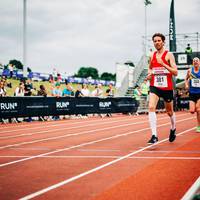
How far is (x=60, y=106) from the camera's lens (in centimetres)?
2139

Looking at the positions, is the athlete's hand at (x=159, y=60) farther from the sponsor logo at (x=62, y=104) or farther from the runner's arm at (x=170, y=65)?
the sponsor logo at (x=62, y=104)

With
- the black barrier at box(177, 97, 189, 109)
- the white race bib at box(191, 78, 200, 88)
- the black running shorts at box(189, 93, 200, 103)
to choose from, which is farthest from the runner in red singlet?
the black barrier at box(177, 97, 189, 109)

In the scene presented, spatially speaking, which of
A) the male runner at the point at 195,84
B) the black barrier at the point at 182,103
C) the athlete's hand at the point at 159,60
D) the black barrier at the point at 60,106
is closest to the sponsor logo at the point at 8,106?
the black barrier at the point at 60,106

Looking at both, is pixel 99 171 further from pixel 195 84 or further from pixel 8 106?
pixel 8 106

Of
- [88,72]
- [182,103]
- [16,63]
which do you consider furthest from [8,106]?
[88,72]

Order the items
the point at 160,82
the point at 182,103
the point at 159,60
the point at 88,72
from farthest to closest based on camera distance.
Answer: the point at 88,72, the point at 182,103, the point at 160,82, the point at 159,60

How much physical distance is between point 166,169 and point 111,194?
1.60 m

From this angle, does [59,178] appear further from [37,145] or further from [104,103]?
[104,103]

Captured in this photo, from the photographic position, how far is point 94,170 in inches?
230

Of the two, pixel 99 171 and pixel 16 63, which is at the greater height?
pixel 16 63

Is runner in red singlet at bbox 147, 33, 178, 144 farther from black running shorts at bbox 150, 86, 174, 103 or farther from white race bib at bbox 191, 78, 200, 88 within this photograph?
white race bib at bbox 191, 78, 200, 88

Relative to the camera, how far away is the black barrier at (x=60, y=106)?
18.4m

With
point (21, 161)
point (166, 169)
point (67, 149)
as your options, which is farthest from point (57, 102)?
point (166, 169)

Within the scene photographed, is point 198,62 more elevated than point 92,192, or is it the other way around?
point 198,62
